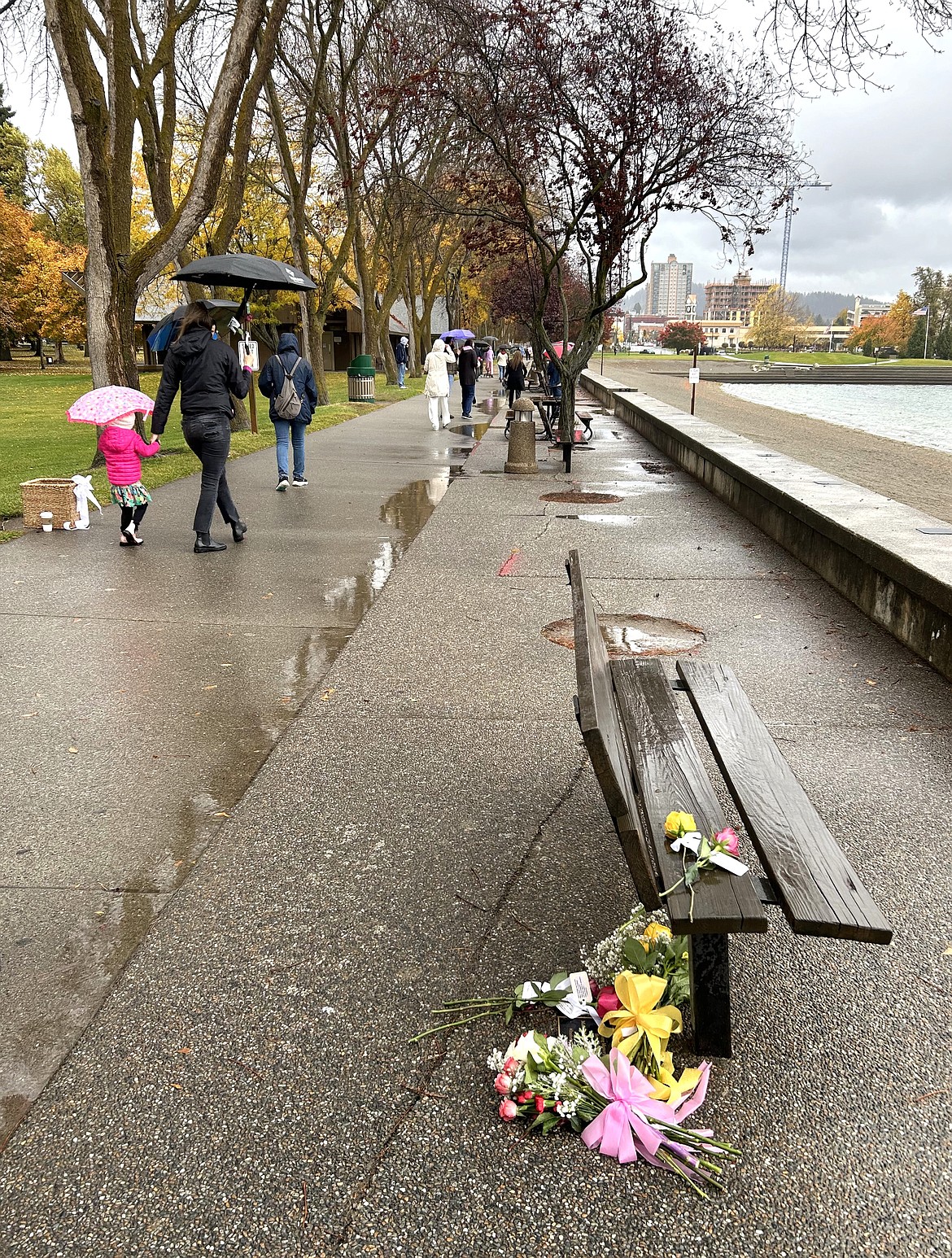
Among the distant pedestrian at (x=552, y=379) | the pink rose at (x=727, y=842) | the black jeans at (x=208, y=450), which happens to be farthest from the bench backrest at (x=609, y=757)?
the distant pedestrian at (x=552, y=379)

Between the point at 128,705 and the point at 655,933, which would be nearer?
the point at 655,933

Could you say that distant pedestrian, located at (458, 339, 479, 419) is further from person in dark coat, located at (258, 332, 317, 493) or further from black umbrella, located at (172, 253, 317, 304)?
person in dark coat, located at (258, 332, 317, 493)

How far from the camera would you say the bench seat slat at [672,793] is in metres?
2.42

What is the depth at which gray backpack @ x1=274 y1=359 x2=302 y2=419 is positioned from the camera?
12125 millimetres

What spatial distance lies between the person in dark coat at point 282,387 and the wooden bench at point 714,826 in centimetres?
912

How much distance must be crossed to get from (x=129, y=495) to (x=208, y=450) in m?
0.93

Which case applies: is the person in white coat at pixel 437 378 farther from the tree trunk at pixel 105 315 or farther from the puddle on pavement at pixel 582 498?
the puddle on pavement at pixel 582 498

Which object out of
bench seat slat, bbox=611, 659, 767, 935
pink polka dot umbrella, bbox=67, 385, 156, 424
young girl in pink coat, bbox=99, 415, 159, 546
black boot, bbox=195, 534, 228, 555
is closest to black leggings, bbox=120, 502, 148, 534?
young girl in pink coat, bbox=99, 415, 159, 546

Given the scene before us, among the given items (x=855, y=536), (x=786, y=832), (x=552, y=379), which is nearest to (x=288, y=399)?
(x=855, y=536)

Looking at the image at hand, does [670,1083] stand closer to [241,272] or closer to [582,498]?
[582,498]

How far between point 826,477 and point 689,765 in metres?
7.88

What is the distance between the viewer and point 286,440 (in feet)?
42.3

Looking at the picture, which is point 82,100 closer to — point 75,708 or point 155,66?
point 155,66

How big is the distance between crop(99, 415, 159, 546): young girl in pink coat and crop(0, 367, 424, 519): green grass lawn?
8.60 feet
